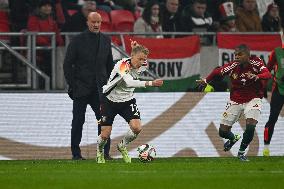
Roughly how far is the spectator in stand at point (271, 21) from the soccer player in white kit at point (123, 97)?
24.0 ft

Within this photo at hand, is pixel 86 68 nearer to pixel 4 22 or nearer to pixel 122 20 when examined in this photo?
pixel 4 22

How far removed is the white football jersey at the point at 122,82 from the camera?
17.9m

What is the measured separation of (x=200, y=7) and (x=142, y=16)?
1504 millimetres

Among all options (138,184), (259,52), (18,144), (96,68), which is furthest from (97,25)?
(138,184)

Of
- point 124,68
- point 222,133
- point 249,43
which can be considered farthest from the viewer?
point 249,43

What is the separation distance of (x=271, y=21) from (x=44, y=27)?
5605mm

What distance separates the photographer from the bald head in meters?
19.3

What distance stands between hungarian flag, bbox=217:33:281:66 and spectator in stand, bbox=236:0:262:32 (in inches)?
55.4

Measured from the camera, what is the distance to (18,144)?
70.3ft

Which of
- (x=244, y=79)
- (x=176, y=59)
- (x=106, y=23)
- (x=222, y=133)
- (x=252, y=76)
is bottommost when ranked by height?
(x=222, y=133)

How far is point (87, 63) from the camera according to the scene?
774 inches

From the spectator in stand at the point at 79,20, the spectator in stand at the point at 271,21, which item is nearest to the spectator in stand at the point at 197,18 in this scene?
the spectator in stand at the point at 271,21

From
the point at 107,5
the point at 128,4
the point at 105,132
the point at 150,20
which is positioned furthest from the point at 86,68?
the point at 128,4

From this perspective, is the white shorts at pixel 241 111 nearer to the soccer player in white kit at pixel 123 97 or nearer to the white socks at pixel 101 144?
the soccer player in white kit at pixel 123 97
